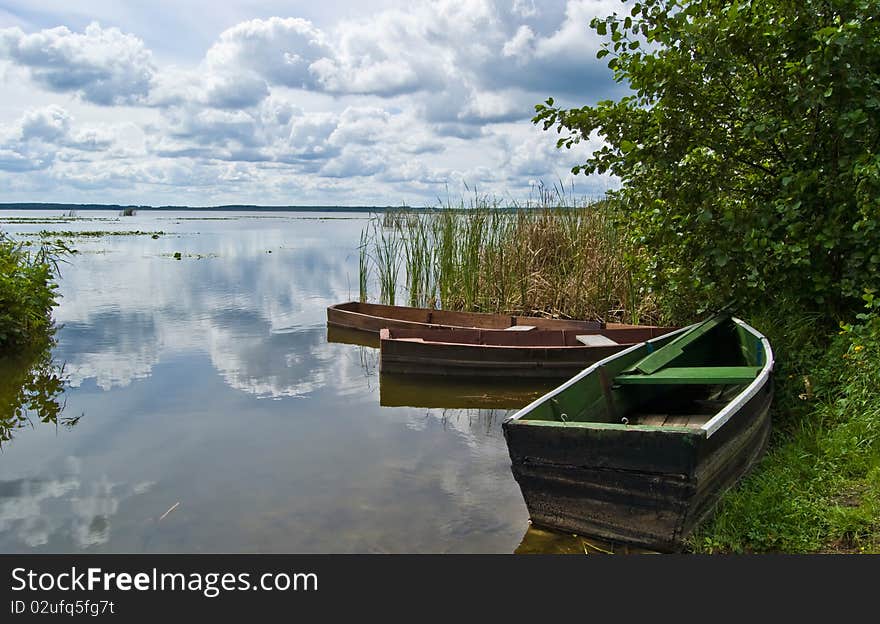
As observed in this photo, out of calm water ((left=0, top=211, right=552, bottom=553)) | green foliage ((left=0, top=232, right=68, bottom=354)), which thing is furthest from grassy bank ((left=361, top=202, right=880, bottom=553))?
green foliage ((left=0, top=232, right=68, bottom=354))

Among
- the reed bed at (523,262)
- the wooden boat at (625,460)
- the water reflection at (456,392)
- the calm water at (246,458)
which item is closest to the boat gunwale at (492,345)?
the water reflection at (456,392)

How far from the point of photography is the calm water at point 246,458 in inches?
164

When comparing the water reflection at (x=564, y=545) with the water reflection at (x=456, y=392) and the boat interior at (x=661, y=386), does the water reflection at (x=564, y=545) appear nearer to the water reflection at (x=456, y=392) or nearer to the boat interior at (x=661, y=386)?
the boat interior at (x=661, y=386)

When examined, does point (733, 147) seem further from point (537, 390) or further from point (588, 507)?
point (588, 507)

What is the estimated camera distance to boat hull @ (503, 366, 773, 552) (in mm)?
3357

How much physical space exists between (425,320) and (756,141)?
5494 mm

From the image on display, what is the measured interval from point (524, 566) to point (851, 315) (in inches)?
152

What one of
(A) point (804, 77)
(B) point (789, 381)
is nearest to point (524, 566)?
(B) point (789, 381)

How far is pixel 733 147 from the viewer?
6.02 m

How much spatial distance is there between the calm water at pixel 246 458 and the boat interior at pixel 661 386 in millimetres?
804

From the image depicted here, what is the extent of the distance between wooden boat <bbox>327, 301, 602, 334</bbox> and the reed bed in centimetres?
70

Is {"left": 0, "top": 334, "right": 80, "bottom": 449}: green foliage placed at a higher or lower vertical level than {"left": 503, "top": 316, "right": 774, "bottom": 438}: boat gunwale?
lower

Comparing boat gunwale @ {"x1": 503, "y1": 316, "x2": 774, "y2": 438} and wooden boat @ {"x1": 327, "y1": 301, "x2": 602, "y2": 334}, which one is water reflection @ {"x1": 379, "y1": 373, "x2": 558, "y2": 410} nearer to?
wooden boat @ {"x1": 327, "y1": 301, "x2": 602, "y2": 334}

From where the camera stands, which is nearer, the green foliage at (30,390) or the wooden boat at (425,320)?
the green foliage at (30,390)
